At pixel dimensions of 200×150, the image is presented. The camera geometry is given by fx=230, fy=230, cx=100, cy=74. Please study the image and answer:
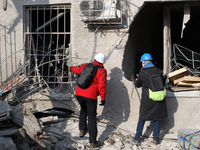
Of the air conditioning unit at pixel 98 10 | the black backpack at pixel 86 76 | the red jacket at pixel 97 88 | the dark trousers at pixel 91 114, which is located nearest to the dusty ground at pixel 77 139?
the dark trousers at pixel 91 114

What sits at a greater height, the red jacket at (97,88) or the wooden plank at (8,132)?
the red jacket at (97,88)

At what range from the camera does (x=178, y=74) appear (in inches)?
188

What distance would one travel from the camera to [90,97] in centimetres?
390

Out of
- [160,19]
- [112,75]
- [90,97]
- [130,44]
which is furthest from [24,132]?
[160,19]

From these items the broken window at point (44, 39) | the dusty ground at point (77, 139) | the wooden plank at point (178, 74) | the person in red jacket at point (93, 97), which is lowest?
the dusty ground at point (77, 139)

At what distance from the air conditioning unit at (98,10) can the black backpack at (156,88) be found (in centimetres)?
146

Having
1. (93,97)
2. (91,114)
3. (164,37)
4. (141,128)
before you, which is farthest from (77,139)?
(164,37)

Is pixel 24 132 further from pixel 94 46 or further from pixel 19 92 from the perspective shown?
pixel 94 46

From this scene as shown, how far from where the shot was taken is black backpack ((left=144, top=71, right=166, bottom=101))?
13.0 ft

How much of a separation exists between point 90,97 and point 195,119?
2.27 metres

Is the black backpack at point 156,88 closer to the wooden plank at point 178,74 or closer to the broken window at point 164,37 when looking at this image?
the broken window at point 164,37

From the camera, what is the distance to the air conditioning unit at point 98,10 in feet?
15.0

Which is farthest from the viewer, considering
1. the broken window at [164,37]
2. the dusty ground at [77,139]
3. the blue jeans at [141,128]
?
the broken window at [164,37]

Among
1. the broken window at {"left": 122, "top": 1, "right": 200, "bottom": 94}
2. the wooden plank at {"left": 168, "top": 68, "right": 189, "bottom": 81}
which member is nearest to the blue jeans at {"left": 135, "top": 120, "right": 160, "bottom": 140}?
the broken window at {"left": 122, "top": 1, "right": 200, "bottom": 94}
